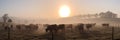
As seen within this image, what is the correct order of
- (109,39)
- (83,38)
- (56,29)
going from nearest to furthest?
(109,39)
(83,38)
(56,29)

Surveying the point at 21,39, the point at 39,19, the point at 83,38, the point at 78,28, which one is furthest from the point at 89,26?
the point at 39,19

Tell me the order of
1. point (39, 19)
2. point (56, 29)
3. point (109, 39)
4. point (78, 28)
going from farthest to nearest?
1. point (39, 19)
2. point (78, 28)
3. point (56, 29)
4. point (109, 39)

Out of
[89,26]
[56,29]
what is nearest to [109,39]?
[56,29]

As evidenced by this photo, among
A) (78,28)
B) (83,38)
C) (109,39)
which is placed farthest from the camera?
(78,28)

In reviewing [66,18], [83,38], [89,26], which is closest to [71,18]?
[66,18]

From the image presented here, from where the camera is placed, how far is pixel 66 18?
125 metres

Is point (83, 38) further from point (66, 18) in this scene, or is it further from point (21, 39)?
point (66, 18)

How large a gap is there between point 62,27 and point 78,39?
32.3 ft

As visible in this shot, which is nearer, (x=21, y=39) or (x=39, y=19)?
(x=21, y=39)

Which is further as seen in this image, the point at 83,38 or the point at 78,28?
Answer: the point at 78,28

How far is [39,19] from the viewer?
119m

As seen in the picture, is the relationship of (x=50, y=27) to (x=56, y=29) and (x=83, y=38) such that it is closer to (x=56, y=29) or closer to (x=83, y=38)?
(x=56, y=29)

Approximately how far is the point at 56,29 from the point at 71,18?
89.9 meters

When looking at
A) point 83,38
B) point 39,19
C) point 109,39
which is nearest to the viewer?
point 109,39
